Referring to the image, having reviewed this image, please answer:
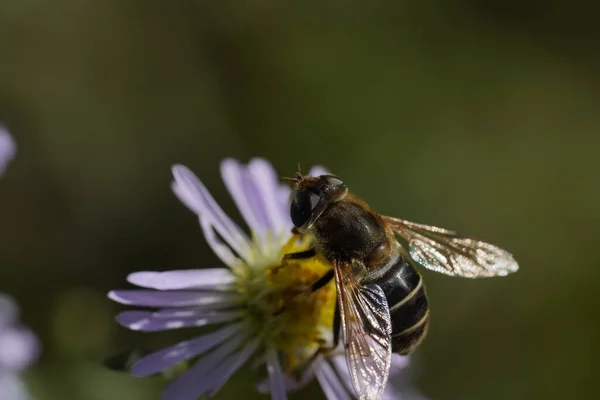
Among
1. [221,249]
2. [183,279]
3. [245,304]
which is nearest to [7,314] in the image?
[221,249]

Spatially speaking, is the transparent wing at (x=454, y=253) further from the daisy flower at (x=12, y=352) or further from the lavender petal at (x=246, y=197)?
the daisy flower at (x=12, y=352)

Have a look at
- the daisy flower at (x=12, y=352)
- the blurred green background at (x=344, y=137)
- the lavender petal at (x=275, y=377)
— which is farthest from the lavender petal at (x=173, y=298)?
the blurred green background at (x=344, y=137)

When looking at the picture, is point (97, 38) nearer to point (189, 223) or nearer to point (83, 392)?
point (189, 223)

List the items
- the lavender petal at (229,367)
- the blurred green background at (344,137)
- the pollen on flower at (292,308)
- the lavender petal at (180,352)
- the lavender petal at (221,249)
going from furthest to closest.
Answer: the blurred green background at (344,137), the lavender petal at (221,249), the pollen on flower at (292,308), the lavender petal at (229,367), the lavender petal at (180,352)

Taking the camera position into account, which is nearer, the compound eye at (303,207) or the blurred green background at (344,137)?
the compound eye at (303,207)

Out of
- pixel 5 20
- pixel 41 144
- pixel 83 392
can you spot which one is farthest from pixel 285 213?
pixel 5 20

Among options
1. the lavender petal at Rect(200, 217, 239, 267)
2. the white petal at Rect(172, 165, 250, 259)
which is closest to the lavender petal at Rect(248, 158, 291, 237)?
the white petal at Rect(172, 165, 250, 259)
